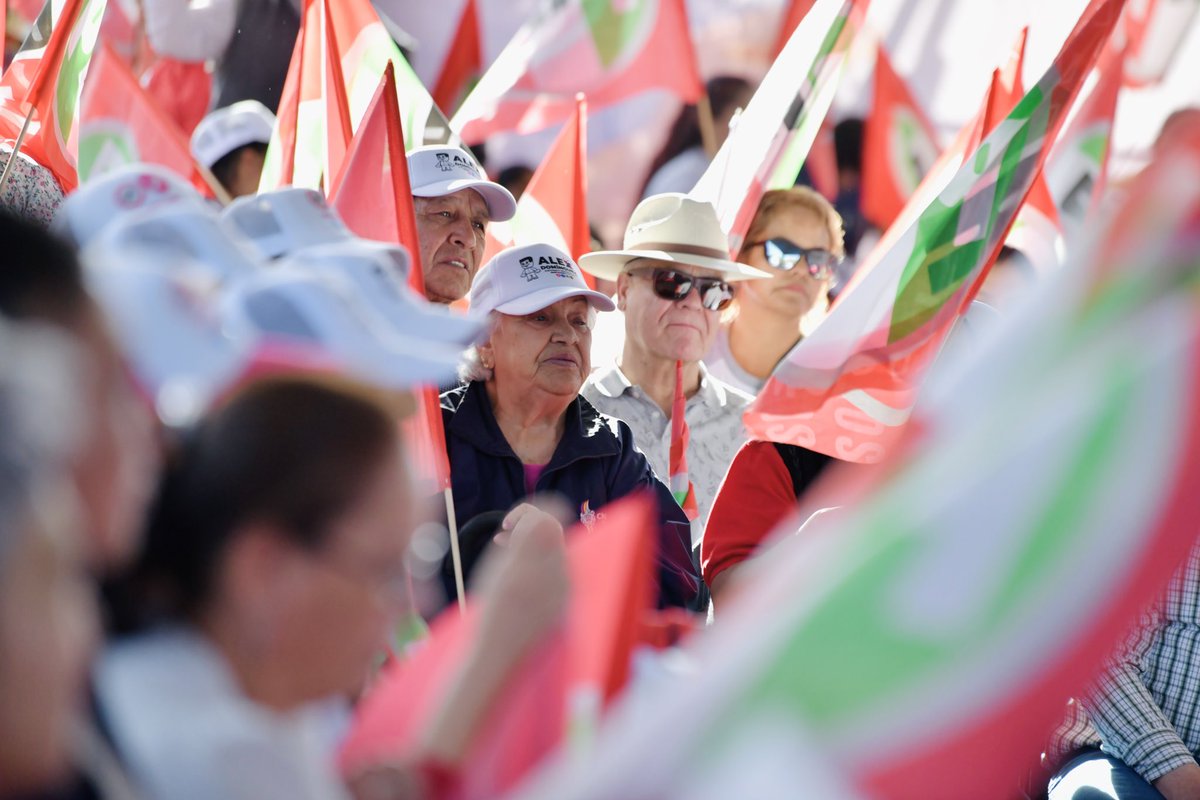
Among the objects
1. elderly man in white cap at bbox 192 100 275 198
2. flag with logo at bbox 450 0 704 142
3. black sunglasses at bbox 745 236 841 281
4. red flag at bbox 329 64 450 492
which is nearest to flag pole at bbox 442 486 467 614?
red flag at bbox 329 64 450 492

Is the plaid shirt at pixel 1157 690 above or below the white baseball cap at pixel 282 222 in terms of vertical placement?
below

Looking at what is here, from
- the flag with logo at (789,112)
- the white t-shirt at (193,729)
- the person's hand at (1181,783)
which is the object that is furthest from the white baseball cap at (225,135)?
the white t-shirt at (193,729)

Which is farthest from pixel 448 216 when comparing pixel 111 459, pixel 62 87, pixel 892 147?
pixel 892 147

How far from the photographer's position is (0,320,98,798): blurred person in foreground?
829mm

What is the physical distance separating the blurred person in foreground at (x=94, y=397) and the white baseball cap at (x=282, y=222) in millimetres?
361

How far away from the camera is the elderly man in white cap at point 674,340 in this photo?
4051mm

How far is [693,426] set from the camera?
413 centimetres

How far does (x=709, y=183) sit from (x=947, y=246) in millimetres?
1788

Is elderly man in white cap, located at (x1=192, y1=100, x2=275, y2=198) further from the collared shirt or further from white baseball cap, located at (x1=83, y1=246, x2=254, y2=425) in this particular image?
white baseball cap, located at (x1=83, y1=246, x2=254, y2=425)

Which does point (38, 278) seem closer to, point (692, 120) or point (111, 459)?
point (111, 459)

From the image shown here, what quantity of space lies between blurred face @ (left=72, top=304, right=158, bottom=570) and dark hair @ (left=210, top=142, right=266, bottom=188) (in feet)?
12.1

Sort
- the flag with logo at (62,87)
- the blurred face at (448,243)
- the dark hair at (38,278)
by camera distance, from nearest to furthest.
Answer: the dark hair at (38,278), the blurred face at (448,243), the flag with logo at (62,87)

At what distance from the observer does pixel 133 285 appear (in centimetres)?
133

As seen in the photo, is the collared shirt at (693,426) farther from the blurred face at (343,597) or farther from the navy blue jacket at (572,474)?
the blurred face at (343,597)
